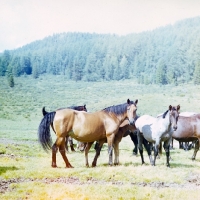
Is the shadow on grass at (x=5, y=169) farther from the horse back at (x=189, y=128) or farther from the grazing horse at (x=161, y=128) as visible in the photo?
the horse back at (x=189, y=128)

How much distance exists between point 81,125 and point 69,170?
1.16 meters

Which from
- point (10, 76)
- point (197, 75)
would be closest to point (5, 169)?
point (10, 76)

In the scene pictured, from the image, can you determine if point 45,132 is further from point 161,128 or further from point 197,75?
point 197,75

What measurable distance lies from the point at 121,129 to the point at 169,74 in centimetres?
1399

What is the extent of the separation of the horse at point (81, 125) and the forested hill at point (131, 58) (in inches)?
365

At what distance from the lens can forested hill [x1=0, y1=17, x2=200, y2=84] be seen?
18750 millimetres

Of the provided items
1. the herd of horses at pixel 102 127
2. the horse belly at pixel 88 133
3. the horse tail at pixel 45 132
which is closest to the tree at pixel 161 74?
the herd of horses at pixel 102 127

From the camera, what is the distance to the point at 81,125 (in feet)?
23.9

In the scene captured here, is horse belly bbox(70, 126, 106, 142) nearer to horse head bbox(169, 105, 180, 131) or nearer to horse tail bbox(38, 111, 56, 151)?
horse tail bbox(38, 111, 56, 151)

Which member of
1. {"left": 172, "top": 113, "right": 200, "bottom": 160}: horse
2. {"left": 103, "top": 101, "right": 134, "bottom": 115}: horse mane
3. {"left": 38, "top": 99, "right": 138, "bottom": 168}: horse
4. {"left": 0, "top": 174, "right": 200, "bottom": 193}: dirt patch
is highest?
{"left": 103, "top": 101, "right": 134, "bottom": 115}: horse mane

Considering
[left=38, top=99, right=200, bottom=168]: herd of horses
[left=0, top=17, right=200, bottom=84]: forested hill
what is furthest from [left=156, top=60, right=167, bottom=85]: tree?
[left=38, top=99, right=200, bottom=168]: herd of horses

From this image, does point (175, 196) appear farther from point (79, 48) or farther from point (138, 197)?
point (79, 48)

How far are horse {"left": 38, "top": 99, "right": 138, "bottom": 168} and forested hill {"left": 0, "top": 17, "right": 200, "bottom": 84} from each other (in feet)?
30.4

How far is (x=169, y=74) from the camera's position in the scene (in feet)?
70.3
